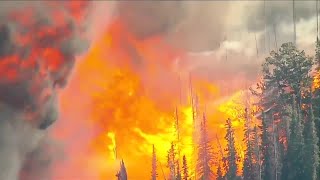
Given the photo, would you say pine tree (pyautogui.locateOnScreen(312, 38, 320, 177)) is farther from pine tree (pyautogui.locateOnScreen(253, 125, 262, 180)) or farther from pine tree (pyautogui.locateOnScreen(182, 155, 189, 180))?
pine tree (pyautogui.locateOnScreen(182, 155, 189, 180))

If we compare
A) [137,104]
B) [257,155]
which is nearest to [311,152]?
[257,155]

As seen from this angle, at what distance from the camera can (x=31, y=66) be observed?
16641mm

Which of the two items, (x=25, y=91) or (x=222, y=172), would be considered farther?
(x=222, y=172)

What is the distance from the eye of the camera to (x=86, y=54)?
17438 millimetres

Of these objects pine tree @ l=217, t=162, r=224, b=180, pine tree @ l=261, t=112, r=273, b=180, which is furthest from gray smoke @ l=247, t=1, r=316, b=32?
pine tree @ l=217, t=162, r=224, b=180

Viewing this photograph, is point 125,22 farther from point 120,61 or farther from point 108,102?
point 108,102

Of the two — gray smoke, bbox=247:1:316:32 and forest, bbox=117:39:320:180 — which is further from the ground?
gray smoke, bbox=247:1:316:32

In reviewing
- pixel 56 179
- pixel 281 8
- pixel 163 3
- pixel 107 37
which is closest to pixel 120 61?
pixel 107 37

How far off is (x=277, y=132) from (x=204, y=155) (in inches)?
110

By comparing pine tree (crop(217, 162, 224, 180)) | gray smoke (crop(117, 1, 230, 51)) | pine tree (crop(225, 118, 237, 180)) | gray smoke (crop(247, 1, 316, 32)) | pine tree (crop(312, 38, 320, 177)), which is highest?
gray smoke (crop(247, 1, 316, 32))

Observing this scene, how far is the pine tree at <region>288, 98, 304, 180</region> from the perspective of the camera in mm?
17516

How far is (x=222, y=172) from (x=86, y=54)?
631 cm

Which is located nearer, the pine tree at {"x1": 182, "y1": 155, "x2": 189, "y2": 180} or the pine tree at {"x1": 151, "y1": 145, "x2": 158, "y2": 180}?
the pine tree at {"x1": 151, "y1": 145, "x2": 158, "y2": 180}

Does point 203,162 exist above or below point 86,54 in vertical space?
below
